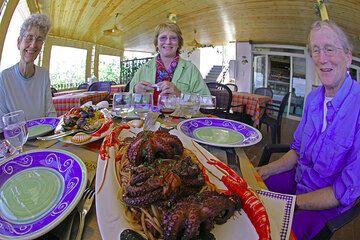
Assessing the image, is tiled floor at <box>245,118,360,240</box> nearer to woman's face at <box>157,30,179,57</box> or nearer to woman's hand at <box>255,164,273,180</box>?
woman's hand at <box>255,164,273,180</box>

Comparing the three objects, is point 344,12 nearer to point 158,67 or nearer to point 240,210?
point 158,67

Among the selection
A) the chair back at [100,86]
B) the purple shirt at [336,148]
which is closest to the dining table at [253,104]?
the chair back at [100,86]

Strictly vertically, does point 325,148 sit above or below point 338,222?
above

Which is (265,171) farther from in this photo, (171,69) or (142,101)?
(171,69)

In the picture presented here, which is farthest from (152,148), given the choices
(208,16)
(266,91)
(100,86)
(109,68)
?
(109,68)

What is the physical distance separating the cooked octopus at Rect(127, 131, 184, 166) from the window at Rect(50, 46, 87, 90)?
7626 millimetres

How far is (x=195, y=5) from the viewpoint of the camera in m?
6.02

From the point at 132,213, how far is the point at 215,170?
0.26 metres

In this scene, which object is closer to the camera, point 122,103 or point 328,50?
point 328,50

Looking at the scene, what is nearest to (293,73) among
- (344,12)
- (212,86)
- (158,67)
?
(344,12)

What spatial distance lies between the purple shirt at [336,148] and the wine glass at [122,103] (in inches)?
39.1

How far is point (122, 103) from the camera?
132 cm

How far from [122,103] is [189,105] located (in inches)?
15.5

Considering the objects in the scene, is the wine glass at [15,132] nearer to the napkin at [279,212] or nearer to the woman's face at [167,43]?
the napkin at [279,212]
